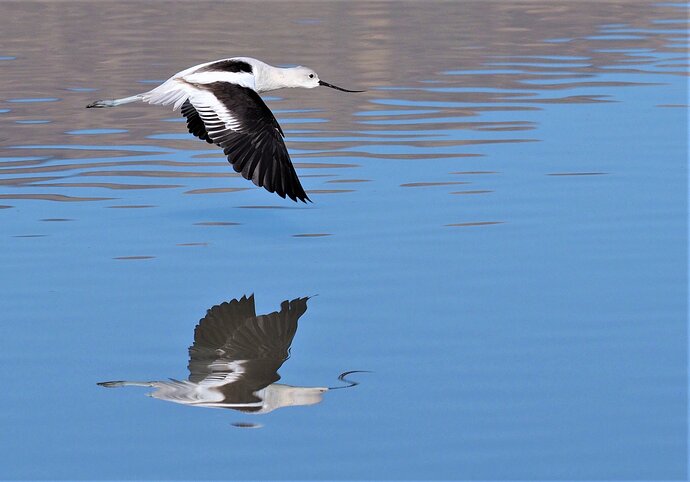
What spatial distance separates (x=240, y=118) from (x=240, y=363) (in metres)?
2.98

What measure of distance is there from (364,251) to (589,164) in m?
3.93

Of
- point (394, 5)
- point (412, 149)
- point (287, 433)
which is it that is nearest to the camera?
point (287, 433)

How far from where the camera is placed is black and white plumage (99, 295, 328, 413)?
23.1ft

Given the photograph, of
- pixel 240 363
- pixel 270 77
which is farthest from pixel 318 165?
pixel 240 363

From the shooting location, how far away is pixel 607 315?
8.59m

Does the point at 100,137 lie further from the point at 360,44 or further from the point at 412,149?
the point at 360,44

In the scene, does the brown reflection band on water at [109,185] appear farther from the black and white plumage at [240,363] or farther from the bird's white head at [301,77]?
the black and white plumage at [240,363]

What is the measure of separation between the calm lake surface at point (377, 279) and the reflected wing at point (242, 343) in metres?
0.09

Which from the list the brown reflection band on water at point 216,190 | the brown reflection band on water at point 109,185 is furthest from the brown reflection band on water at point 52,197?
the brown reflection band on water at point 216,190

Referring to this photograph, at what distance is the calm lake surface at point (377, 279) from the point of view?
648 centimetres

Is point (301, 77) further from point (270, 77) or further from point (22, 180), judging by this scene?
point (22, 180)

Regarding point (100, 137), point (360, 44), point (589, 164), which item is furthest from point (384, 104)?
point (360, 44)

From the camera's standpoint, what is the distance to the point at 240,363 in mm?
7664

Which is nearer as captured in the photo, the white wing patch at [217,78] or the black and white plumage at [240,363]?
the black and white plumage at [240,363]
